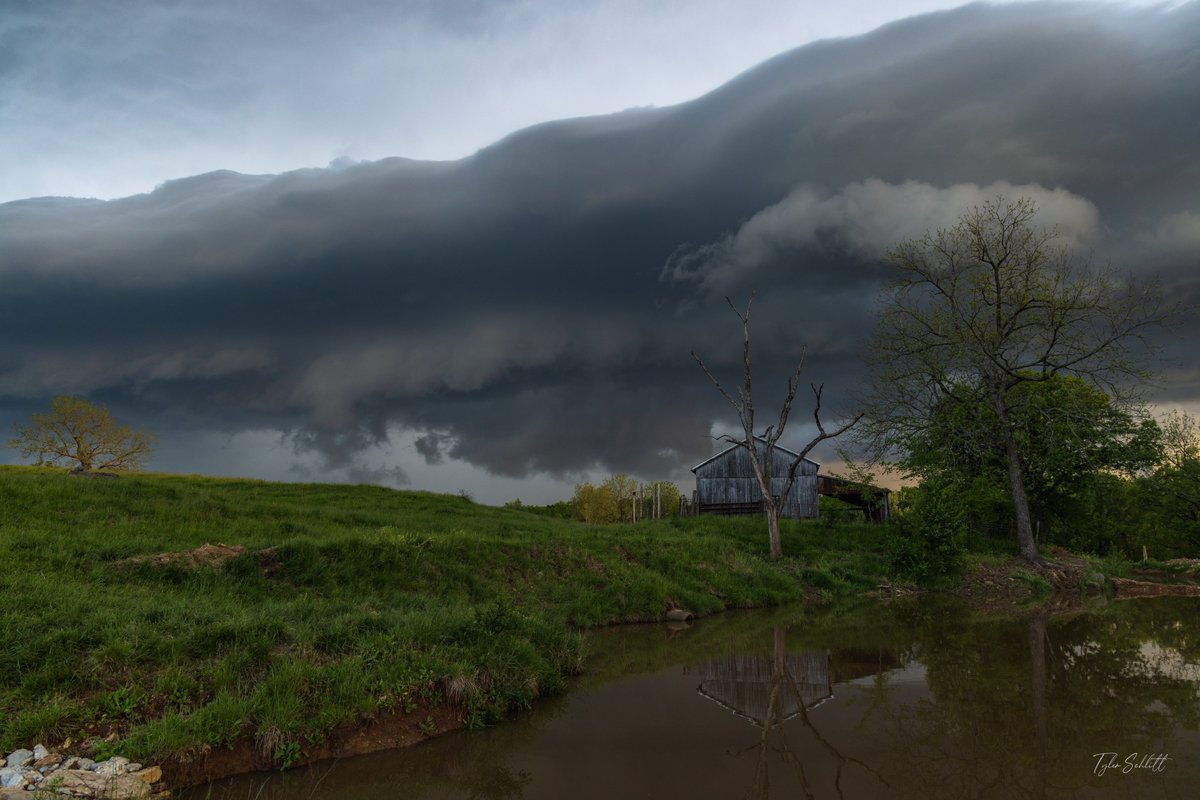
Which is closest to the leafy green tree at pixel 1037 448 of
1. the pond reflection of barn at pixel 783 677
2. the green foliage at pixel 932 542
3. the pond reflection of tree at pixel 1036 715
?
the green foliage at pixel 932 542

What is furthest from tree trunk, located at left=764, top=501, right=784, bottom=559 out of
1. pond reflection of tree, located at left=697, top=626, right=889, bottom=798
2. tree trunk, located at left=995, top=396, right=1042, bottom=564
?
pond reflection of tree, located at left=697, top=626, right=889, bottom=798

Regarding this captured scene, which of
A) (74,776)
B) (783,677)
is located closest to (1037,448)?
(783,677)

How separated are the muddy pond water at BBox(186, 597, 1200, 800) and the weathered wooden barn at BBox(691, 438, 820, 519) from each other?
108 feet

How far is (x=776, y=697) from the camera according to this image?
9.80 metres

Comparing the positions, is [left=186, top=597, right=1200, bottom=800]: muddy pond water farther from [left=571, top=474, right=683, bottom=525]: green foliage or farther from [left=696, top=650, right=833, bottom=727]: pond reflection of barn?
[left=571, top=474, right=683, bottom=525]: green foliage

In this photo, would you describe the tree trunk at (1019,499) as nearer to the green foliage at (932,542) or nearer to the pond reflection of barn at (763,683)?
the green foliage at (932,542)

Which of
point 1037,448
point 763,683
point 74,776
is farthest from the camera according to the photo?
point 1037,448

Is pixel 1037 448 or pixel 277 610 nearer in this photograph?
pixel 277 610

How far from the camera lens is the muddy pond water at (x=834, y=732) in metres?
6.50

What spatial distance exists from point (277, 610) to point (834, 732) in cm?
862

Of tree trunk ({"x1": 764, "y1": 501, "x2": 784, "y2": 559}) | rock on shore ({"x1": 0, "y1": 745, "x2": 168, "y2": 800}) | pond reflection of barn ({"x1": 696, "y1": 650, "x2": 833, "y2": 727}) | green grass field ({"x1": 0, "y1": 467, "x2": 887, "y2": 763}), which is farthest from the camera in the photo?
tree trunk ({"x1": 764, "y1": 501, "x2": 784, "y2": 559})

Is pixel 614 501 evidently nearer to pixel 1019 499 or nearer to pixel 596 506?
pixel 596 506

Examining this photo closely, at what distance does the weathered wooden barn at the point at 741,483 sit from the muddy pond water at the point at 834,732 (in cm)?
3294

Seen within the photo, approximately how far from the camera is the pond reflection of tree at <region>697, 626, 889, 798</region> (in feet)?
22.4
